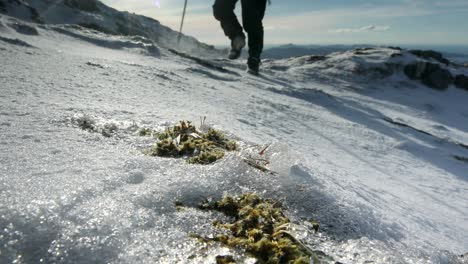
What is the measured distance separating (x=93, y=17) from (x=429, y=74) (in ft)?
46.3

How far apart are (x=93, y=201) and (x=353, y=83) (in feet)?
30.4

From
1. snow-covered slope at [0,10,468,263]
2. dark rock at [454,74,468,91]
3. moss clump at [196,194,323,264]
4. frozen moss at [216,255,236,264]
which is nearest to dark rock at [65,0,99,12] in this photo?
snow-covered slope at [0,10,468,263]

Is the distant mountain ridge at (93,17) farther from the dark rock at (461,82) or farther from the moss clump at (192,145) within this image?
the moss clump at (192,145)

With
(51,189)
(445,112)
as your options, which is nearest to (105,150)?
(51,189)

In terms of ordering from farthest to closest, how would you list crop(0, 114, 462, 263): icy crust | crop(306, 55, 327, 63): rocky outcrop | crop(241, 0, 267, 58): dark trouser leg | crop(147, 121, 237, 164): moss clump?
1. crop(306, 55, 327, 63): rocky outcrop
2. crop(241, 0, 267, 58): dark trouser leg
3. crop(147, 121, 237, 164): moss clump
4. crop(0, 114, 462, 263): icy crust

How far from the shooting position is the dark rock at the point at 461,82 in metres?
10.2

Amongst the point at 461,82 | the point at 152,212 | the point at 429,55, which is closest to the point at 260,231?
the point at 152,212

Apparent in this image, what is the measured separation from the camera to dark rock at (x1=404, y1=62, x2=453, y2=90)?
1008 centimetres

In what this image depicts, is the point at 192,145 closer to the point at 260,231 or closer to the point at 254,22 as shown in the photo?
the point at 260,231

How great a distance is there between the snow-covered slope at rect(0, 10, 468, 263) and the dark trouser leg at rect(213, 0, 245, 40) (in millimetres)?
3131

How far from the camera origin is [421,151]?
3939 millimetres

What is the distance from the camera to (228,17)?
23.5 feet

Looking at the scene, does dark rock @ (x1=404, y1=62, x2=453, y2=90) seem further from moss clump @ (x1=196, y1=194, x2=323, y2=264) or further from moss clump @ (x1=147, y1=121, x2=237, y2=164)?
moss clump @ (x1=196, y1=194, x2=323, y2=264)

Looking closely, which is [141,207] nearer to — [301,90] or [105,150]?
[105,150]
